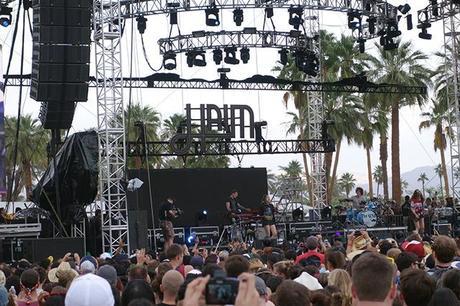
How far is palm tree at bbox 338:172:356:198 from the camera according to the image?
388 feet

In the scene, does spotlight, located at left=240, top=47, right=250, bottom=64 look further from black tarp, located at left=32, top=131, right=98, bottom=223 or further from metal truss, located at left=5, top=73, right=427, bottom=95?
Answer: black tarp, located at left=32, top=131, right=98, bottom=223

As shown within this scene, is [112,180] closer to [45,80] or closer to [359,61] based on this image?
[45,80]

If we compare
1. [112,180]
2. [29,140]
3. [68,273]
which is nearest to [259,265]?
[68,273]

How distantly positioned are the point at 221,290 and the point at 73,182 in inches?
756

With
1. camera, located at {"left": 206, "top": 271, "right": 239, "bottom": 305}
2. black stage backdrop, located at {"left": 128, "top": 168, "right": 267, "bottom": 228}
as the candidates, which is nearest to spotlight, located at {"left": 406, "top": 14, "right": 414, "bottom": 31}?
black stage backdrop, located at {"left": 128, "top": 168, "right": 267, "bottom": 228}

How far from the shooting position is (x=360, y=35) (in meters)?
33.8

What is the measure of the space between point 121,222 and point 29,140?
34550 millimetres

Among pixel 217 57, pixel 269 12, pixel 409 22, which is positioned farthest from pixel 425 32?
pixel 217 57

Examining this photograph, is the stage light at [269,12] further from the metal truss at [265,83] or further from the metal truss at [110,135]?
the metal truss at [110,135]

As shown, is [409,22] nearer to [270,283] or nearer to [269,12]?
[269,12]

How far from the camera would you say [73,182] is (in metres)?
22.0

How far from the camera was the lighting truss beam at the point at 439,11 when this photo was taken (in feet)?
101

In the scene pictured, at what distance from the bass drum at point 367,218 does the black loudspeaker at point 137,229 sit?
7.03 meters

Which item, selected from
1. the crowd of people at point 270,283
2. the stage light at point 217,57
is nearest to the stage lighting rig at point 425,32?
the stage light at point 217,57
